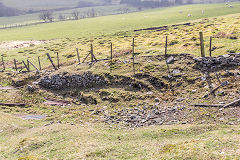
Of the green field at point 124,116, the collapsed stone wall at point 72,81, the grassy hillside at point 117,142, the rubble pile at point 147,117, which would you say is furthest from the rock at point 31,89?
the rubble pile at point 147,117

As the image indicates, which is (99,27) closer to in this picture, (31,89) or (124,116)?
(31,89)

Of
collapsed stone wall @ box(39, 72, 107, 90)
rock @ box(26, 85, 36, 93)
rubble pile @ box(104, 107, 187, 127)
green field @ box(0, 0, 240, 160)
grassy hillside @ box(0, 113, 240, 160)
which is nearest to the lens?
grassy hillside @ box(0, 113, 240, 160)

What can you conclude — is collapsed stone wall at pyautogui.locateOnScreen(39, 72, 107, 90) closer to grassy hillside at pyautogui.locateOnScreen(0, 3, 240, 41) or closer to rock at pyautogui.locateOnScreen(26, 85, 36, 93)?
rock at pyautogui.locateOnScreen(26, 85, 36, 93)

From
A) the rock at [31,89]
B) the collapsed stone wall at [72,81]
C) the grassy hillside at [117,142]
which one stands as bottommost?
the grassy hillside at [117,142]

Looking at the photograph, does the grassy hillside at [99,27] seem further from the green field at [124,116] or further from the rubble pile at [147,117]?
the rubble pile at [147,117]

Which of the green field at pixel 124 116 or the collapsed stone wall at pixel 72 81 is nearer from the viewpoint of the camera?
the green field at pixel 124 116

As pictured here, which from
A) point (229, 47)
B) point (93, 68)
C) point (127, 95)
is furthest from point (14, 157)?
point (229, 47)

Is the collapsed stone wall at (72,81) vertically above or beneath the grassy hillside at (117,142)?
above

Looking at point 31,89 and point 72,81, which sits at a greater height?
Result: point 72,81

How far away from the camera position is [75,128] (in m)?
18.2

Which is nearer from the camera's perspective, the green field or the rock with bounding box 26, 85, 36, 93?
the green field

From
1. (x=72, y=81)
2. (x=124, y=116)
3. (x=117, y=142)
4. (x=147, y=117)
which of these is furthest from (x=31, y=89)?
(x=117, y=142)

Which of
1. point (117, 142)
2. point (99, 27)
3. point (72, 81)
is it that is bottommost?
point (117, 142)

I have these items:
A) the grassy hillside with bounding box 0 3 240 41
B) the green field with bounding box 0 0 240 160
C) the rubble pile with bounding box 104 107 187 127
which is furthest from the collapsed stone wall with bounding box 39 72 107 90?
the grassy hillside with bounding box 0 3 240 41
